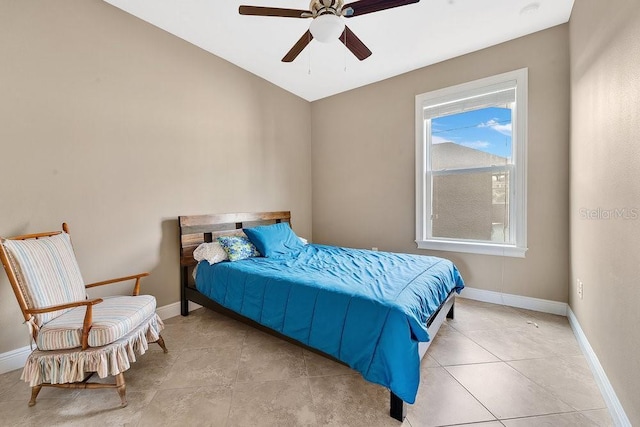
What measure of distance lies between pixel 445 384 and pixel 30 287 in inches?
107

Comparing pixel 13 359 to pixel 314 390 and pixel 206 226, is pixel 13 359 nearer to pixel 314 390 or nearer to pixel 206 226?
pixel 206 226

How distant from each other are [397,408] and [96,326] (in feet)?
5.93

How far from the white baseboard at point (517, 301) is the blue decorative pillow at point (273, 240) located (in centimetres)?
222

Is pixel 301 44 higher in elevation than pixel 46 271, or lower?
higher

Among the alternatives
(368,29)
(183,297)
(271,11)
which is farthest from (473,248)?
(183,297)

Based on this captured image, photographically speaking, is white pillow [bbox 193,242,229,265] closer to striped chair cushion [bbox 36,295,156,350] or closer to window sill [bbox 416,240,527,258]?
striped chair cushion [bbox 36,295,156,350]

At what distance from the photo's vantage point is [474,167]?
10.3 feet

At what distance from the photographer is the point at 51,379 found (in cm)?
151

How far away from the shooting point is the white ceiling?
91.0 inches

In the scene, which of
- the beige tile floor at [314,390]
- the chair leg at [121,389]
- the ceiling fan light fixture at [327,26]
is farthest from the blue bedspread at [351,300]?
the ceiling fan light fixture at [327,26]

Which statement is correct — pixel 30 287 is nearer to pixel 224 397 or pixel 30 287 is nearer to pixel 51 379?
pixel 51 379

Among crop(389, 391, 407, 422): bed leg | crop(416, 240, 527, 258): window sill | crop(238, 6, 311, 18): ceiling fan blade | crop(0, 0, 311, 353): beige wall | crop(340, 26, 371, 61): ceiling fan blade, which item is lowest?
crop(389, 391, 407, 422): bed leg

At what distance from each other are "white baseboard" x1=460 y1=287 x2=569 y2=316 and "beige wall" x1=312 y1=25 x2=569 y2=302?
0.06 meters

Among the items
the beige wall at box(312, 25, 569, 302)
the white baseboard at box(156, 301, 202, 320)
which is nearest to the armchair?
the white baseboard at box(156, 301, 202, 320)
